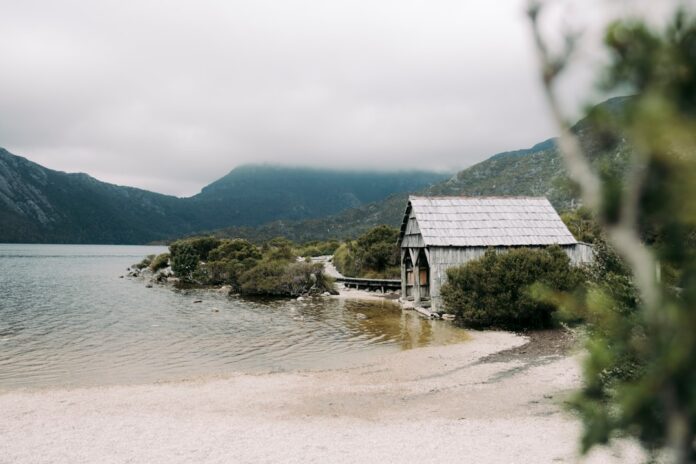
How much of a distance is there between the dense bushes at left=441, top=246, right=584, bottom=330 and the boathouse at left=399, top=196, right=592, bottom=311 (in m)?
2.04

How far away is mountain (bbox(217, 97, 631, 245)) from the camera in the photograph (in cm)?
242

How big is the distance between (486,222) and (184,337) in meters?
16.5

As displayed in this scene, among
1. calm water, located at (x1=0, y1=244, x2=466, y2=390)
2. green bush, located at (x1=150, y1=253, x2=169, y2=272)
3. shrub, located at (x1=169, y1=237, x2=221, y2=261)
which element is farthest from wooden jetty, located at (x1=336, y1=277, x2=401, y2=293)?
green bush, located at (x1=150, y1=253, x2=169, y2=272)

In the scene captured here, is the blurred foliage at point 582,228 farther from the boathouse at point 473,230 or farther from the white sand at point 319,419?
the white sand at point 319,419

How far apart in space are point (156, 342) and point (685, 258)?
74.5ft

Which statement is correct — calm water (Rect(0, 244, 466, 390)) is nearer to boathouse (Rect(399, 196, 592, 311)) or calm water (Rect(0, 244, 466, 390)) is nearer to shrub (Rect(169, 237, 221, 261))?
boathouse (Rect(399, 196, 592, 311))

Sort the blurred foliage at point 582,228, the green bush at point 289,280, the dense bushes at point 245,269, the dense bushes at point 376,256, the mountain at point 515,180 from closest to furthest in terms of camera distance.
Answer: the mountain at point 515,180 → the blurred foliage at point 582,228 → the green bush at point 289,280 → the dense bushes at point 245,269 → the dense bushes at point 376,256

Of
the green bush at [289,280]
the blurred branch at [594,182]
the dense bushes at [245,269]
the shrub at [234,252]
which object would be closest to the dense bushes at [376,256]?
the dense bushes at [245,269]

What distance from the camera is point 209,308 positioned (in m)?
32.7

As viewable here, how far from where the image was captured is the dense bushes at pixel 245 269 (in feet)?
132

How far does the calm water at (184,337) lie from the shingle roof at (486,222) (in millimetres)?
4902

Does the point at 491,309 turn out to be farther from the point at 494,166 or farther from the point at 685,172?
the point at 494,166

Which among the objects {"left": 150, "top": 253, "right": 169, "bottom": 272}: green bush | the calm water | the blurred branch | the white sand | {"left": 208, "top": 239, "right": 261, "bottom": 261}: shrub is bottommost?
the calm water

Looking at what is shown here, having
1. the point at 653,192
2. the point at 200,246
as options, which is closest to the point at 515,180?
the point at 200,246
